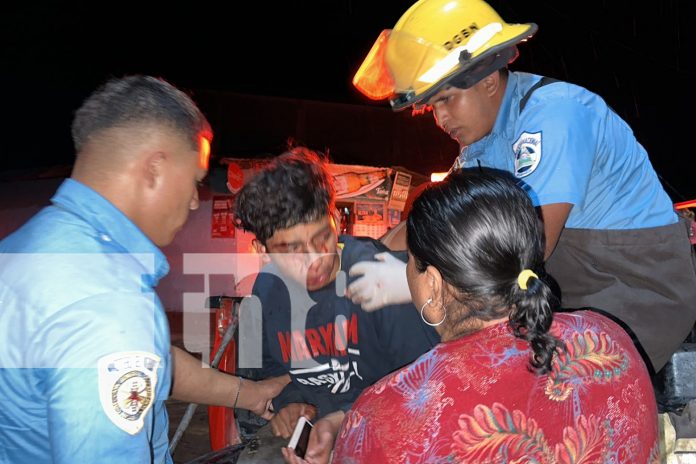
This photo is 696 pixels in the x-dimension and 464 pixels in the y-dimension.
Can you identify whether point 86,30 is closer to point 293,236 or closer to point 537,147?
point 293,236

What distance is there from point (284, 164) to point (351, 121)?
32.3 feet

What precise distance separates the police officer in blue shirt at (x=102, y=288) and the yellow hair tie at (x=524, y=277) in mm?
961

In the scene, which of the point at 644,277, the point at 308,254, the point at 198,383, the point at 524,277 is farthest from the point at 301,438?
the point at 644,277

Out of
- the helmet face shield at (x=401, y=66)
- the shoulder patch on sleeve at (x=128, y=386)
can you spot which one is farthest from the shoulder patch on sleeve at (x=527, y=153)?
the shoulder patch on sleeve at (x=128, y=386)

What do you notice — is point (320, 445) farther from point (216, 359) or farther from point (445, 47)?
point (216, 359)

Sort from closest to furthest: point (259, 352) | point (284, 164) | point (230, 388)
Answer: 1. point (230, 388)
2. point (284, 164)
3. point (259, 352)

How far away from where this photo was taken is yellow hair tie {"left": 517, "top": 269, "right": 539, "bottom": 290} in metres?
1.43

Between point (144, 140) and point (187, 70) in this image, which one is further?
point (187, 70)

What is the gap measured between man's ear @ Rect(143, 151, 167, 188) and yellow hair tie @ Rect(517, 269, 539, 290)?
1.13 m

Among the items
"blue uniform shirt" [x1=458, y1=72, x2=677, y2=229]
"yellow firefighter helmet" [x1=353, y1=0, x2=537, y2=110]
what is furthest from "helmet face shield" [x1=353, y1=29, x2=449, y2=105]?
"blue uniform shirt" [x1=458, y1=72, x2=677, y2=229]

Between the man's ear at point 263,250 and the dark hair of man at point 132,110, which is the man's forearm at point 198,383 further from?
the dark hair of man at point 132,110

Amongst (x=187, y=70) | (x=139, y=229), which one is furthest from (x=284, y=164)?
(x=187, y=70)

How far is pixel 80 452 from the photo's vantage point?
1290mm

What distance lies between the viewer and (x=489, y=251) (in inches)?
57.4
